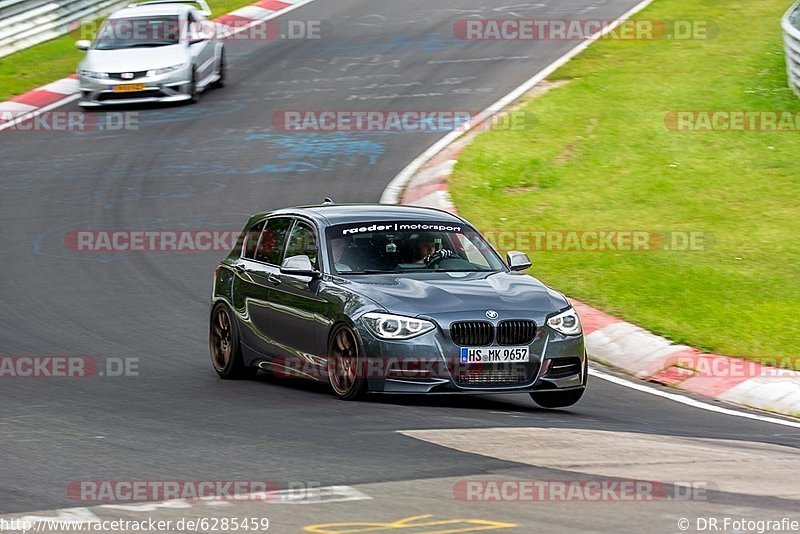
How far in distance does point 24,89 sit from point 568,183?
12669 millimetres

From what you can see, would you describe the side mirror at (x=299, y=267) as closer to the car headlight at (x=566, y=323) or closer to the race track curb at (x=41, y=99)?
the car headlight at (x=566, y=323)

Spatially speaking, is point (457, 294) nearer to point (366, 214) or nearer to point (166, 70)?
point (366, 214)

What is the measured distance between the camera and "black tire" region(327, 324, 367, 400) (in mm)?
10797

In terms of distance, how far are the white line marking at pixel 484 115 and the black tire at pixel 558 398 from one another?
843cm

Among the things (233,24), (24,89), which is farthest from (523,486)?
(233,24)

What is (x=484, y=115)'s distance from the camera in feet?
81.7

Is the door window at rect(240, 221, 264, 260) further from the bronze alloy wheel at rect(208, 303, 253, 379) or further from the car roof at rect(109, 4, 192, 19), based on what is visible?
the car roof at rect(109, 4, 192, 19)

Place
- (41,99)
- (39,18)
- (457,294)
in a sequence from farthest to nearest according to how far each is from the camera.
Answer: (39,18) < (41,99) < (457,294)

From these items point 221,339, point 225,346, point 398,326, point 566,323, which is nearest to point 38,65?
point 221,339

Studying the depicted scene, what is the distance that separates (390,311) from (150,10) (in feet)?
63.3

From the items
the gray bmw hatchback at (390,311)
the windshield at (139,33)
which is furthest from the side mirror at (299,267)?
the windshield at (139,33)

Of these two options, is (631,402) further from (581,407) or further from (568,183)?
(568,183)

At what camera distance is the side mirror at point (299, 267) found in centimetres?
1152

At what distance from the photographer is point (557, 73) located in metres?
27.5
